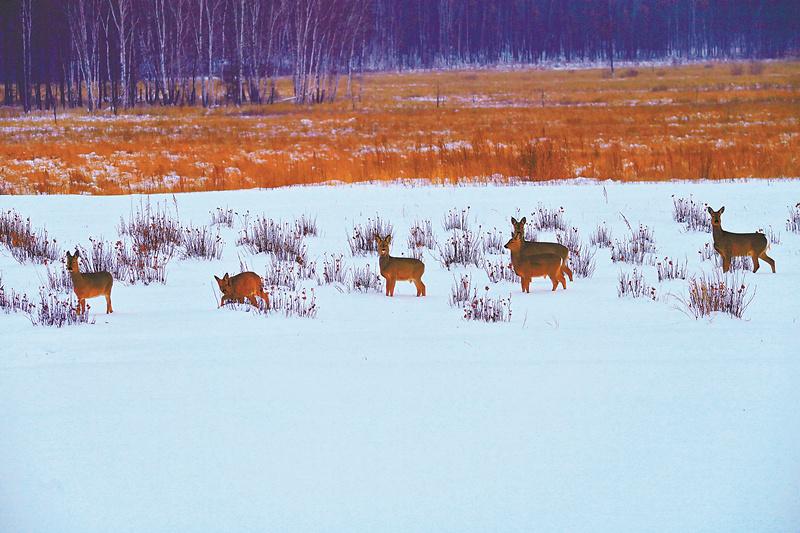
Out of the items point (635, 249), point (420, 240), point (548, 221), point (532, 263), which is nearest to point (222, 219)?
point (420, 240)

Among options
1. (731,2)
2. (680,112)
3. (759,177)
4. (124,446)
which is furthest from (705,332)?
(731,2)

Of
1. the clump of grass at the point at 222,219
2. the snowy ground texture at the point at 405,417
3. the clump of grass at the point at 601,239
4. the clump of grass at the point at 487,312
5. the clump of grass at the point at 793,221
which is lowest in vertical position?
the snowy ground texture at the point at 405,417

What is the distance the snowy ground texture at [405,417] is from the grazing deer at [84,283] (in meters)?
0.27

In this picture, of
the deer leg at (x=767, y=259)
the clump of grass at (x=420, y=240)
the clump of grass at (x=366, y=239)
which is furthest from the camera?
the clump of grass at (x=420, y=240)

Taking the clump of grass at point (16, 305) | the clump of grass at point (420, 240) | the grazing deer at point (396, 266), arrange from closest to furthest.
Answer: the clump of grass at point (16, 305) → the grazing deer at point (396, 266) → the clump of grass at point (420, 240)

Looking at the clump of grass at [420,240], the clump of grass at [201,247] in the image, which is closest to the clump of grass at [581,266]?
the clump of grass at [420,240]

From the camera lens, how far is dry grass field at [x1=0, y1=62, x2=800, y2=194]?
19.2 metres

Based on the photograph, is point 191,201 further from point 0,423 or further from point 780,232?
point 0,423

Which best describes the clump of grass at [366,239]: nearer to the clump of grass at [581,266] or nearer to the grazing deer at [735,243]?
the clump of grass at [581,266]

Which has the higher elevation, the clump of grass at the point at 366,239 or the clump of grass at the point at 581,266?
the clump of grass at the point at 366,239

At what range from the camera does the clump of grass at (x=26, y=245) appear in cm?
1021

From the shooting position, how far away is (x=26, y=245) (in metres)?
10.4

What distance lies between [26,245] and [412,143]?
18243 mm

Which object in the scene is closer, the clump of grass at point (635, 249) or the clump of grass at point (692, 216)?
the clump of grass at point (635, 249)
